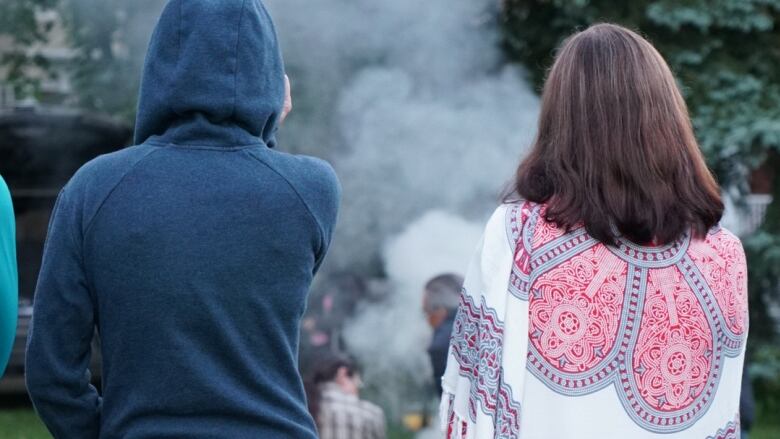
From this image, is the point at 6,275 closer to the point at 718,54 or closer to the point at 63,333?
the point at 63,333

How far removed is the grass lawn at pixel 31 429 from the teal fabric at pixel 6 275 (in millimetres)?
5728

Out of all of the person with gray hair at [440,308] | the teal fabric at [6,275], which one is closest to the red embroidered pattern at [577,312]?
the teal fabric at [6,275]

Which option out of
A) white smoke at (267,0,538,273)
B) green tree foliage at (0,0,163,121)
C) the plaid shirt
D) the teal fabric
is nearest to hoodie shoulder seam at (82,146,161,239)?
the teal fabric

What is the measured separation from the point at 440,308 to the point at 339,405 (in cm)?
65

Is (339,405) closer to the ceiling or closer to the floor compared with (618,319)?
closer to the floor

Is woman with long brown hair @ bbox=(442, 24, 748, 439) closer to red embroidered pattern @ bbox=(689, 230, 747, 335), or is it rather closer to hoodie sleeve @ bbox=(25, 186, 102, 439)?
red embroidered pattern @ bbox=(689, 230, 747, 335)

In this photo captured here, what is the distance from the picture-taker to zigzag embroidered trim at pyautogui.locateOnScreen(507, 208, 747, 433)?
7.02 ft

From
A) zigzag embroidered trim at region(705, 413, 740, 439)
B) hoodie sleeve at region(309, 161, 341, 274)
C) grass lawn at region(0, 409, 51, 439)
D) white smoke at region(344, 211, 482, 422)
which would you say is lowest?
grass lawn at region(0, 409, 51, 439)

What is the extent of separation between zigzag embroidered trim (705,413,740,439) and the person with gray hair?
2948 mm

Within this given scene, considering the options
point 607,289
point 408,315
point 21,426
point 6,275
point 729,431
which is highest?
point 607,289

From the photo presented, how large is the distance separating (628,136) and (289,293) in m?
0.71

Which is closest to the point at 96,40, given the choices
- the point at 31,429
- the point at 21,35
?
the point at 21,35

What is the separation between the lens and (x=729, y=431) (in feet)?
7.29

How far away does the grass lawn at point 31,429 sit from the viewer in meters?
7.90
